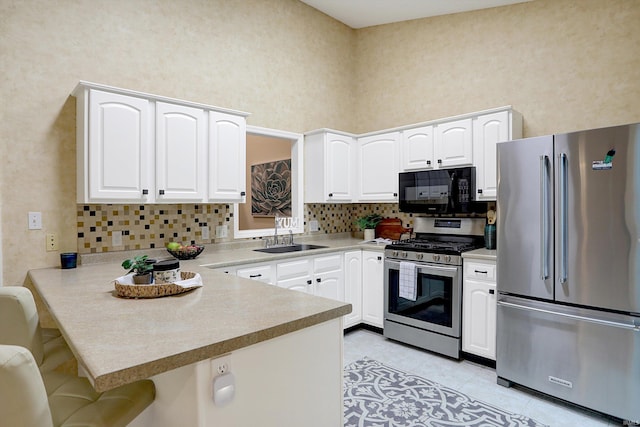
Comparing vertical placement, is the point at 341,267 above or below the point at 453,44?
below

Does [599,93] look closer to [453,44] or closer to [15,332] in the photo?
[453,44]

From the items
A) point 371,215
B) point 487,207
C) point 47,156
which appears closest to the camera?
Result: point 47,156

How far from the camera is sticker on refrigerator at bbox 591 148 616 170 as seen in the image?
221 cm

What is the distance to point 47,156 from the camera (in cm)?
254

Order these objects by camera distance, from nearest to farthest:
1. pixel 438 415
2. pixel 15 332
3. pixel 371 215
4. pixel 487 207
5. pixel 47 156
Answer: pixel 15 332
pixel 438 415
pixel 47 156
pixel 487 207
pixel 371 215

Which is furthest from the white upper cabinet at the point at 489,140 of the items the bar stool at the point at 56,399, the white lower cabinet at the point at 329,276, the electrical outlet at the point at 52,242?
the electrical outlet at the point at 52,242

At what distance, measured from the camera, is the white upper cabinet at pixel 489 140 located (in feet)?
10.4

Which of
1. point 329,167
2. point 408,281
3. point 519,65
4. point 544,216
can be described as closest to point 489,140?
point 519,65

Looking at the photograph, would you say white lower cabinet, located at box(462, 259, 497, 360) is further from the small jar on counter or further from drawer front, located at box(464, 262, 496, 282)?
the small jar on counter

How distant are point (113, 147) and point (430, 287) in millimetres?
2754

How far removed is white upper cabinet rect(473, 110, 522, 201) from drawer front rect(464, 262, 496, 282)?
67 centimetres

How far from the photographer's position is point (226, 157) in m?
3.10

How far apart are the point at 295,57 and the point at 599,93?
2.94m

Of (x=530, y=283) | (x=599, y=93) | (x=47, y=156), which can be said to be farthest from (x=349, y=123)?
(x=47, y=156)
